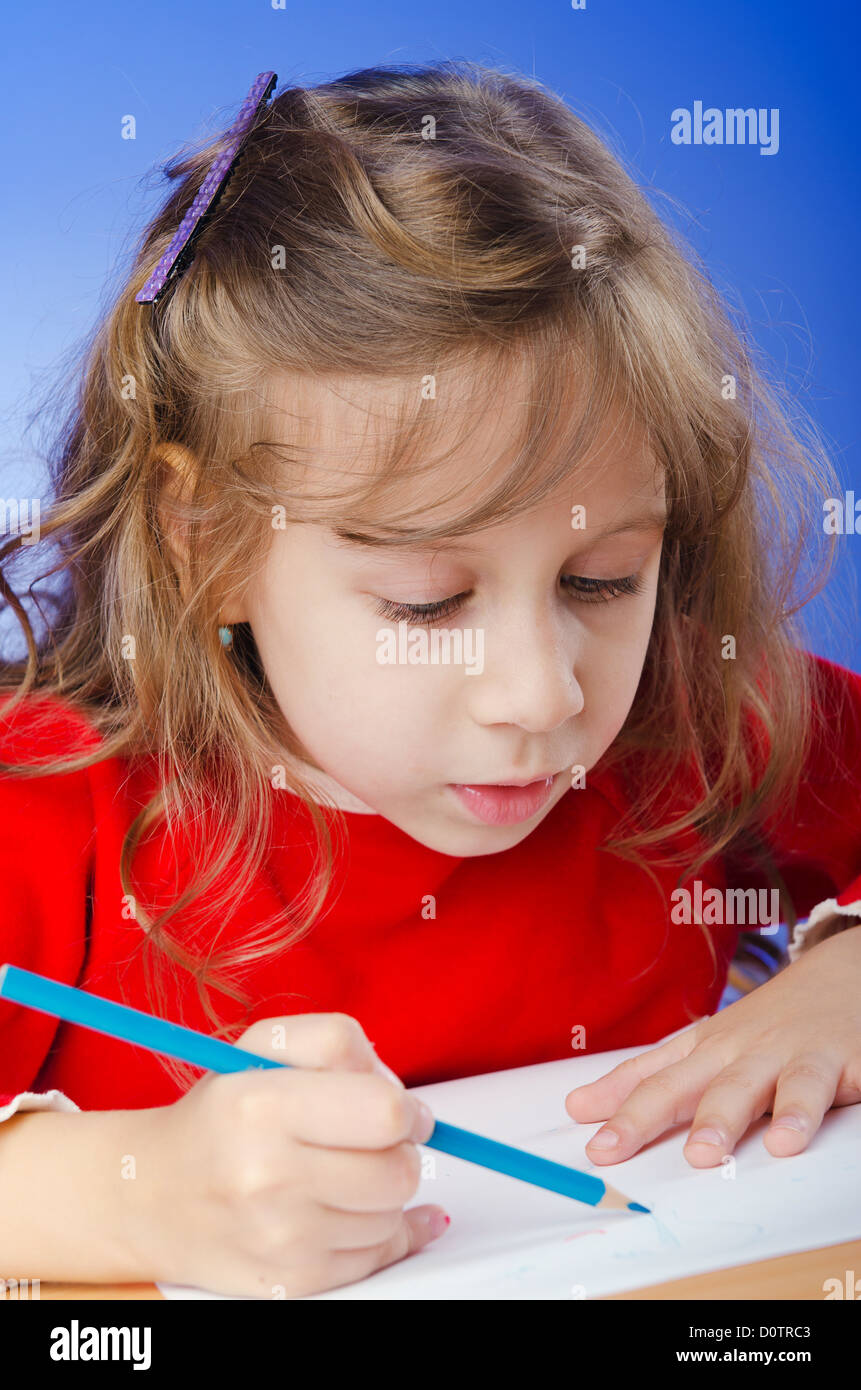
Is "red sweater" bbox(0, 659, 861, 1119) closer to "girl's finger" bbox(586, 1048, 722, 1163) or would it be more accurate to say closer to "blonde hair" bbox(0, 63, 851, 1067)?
"blonde hair" bbox(0, 63, 851, 1067)

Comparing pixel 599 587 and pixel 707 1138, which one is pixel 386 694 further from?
pixel 707 1138

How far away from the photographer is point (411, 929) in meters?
0.91

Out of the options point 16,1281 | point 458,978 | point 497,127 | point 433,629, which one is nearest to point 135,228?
point 497,127

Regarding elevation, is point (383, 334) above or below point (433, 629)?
above

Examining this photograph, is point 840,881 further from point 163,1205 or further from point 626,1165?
Answer: point 163,1205

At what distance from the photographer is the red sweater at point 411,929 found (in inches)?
31.7

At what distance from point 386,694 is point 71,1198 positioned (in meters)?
0.28

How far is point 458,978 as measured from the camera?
916mm

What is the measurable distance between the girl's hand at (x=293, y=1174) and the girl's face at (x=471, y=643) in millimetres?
193

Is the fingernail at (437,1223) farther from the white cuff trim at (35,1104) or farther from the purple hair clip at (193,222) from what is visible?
the purple hair clip at (193,222)

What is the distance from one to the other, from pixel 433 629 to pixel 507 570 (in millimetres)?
48

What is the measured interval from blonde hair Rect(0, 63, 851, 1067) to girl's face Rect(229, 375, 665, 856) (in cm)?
2
